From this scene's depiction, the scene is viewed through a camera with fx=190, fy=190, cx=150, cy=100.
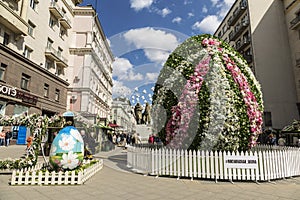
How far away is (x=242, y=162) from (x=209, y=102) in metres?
2.40

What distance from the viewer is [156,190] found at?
5.80 m

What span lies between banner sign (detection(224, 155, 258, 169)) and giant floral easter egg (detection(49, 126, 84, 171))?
17.7 feet

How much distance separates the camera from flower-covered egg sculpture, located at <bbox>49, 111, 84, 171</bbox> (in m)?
6.63

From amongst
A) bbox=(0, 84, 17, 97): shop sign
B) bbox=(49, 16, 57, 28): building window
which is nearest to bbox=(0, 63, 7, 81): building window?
bbox=(0, 84, 17, 97): shop sign

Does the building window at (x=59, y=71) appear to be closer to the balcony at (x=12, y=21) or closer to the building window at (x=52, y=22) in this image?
the building window at (x=52, y=22)

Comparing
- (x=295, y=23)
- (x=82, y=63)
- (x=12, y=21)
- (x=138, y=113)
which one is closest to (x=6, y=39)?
(x=12, y=21)

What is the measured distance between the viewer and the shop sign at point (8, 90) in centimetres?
1582

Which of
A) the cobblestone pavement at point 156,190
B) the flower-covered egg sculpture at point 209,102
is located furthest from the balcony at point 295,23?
the cobblestone pavement at point 156,190

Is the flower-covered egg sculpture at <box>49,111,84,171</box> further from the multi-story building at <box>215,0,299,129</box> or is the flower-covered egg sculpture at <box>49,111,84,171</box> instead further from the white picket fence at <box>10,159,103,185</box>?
the multi-story building at <box>215,0,299,129</box>

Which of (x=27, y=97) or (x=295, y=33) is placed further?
(x=295, y=33)

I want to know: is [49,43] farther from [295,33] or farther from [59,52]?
[295,33]

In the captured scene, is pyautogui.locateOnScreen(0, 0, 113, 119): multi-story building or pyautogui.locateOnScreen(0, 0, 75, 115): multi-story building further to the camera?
pyautogui.locateOnScreen(0, 0, 113, 119): multi-story building

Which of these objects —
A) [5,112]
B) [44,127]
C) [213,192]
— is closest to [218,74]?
[213,192]

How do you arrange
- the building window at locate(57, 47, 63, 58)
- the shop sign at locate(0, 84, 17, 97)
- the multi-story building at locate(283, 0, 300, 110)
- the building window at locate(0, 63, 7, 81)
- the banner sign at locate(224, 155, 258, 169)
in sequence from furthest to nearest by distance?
1. the building window at locate(57, 47, 63, 58)
2. the multi-story building at locate(283, 0, 300, 110)
3. the building window at locate(0, 63, 7, 81)
4. the shop sign at locate(0, 84, 17, 97)
5. the banner sign at locate(224, 155, 258, 169)
